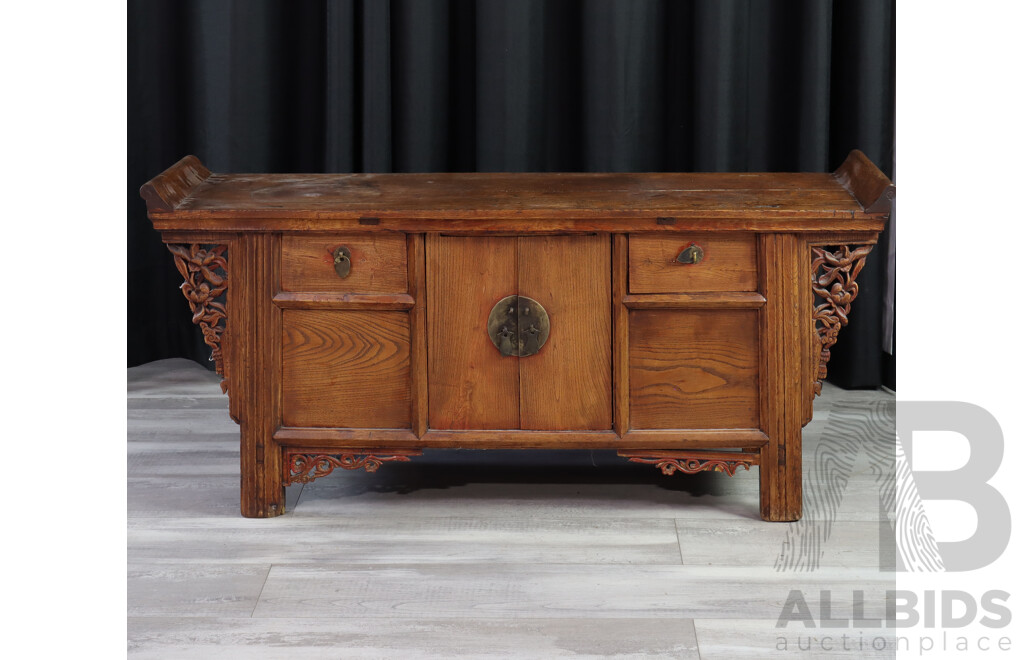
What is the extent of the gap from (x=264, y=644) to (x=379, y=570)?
0.95 ft

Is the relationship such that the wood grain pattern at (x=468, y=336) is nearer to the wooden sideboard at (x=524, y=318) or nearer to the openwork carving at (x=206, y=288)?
the wooden sideboard at (x=524, y=318)

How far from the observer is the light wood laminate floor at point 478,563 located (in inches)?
58.4

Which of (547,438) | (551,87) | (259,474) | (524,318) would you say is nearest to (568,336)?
(524,318)

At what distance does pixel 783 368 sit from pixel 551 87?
4.19 feet

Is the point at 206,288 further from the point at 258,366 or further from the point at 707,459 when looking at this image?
the point at 707,459

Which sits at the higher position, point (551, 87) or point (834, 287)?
point (551, 87)

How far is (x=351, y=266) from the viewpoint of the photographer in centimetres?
193

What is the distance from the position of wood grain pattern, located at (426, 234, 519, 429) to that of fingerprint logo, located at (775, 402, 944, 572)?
1.90 ft

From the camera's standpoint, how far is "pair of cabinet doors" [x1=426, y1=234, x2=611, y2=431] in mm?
1903

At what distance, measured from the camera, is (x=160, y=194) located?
188 cm

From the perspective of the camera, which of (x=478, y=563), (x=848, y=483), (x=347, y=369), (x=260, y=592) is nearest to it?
(x=260, y=592)

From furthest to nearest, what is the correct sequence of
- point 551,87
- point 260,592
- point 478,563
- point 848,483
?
point 551,87 < point 848,483 < point 478,563 < point 260,592

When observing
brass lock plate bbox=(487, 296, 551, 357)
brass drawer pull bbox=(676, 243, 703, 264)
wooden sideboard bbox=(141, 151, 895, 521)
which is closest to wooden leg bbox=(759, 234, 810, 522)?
wooden sideboard bbox=(141, 151, 895, 521)

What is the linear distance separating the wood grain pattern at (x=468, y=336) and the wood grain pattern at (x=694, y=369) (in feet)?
0.80
